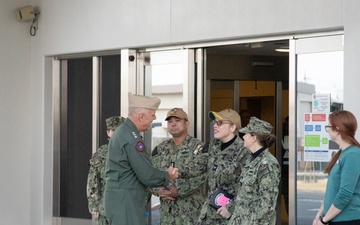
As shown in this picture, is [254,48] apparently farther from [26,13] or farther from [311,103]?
[26,13]

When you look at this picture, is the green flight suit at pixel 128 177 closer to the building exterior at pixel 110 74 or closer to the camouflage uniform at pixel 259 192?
the camouflage uniform at pixel 259 192

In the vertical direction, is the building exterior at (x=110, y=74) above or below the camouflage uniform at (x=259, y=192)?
above

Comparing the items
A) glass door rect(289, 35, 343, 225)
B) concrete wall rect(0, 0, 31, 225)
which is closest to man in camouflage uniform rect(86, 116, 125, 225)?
glass door rect(289, 35, 343, 225)

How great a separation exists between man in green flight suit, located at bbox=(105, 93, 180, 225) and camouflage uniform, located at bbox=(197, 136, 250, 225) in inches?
32.5

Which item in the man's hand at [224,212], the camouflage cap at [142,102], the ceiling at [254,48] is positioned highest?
the ceiling at [254,48]

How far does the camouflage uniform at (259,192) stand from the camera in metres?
6.38

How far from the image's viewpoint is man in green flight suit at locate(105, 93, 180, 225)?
647 cm

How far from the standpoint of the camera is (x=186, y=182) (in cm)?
815

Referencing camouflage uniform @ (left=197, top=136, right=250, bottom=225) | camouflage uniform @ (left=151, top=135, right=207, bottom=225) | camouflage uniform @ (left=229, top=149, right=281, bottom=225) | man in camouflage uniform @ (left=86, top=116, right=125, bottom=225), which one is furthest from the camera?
man in camouflage uniform @ (left=86, top=116, right=125, bottom=225)

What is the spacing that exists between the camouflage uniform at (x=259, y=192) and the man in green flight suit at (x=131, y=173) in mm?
640

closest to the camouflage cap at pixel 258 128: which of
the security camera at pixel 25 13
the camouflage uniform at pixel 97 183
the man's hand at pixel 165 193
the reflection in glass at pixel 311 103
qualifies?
the reflection in glass at pixel 311 103

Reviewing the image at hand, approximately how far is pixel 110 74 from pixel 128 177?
4.12 meters

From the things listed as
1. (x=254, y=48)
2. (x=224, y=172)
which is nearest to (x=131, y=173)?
(x=224, y=172)

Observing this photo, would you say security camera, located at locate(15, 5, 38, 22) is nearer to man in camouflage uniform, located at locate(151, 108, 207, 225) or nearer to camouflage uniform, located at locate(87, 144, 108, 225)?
camouflage uniform, located at locate(87, 144, 108, 225)
